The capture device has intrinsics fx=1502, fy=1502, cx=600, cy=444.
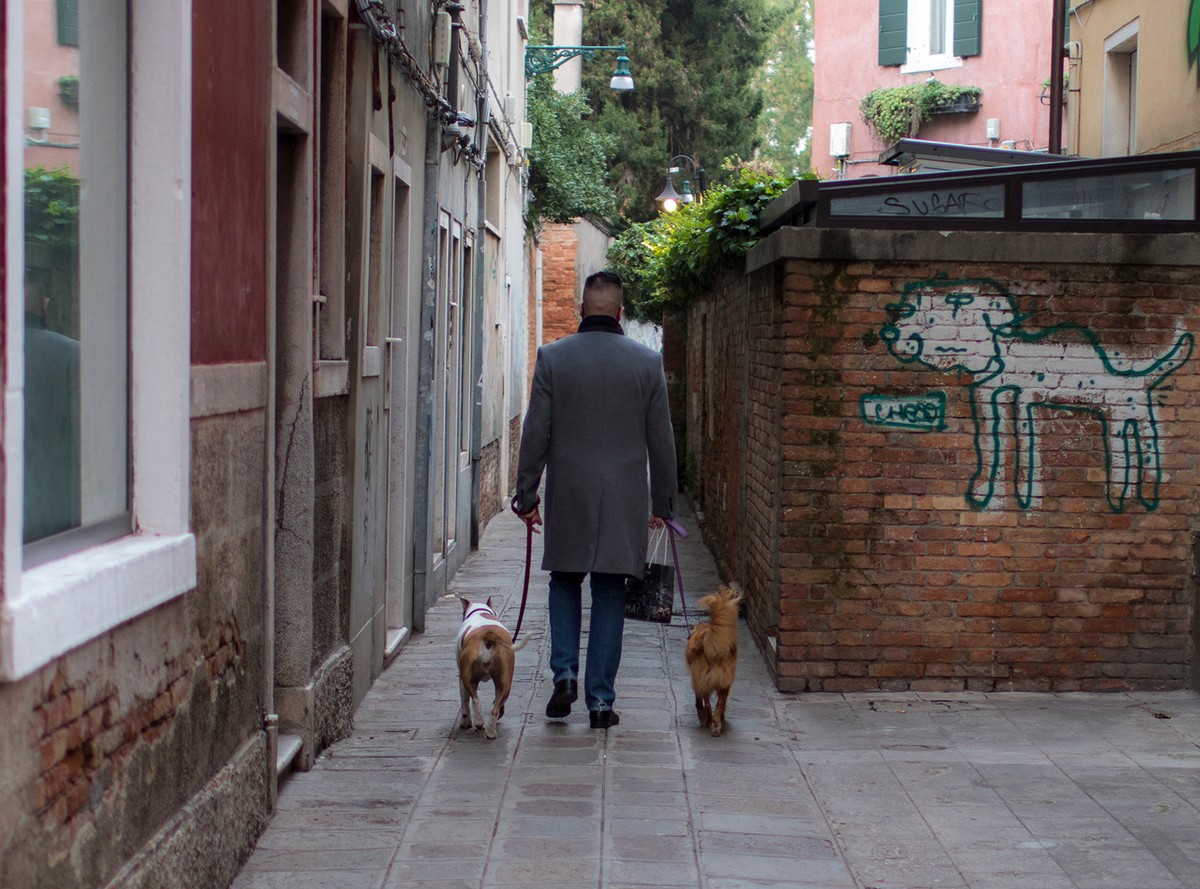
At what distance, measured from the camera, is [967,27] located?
2234 centimetres

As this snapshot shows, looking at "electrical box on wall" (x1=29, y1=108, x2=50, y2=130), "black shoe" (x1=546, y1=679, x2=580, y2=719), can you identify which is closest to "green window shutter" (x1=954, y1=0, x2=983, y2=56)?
"black shoe" (x1=546, y1=679, x2=580, y2=719)

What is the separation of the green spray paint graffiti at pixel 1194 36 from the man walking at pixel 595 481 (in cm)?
610

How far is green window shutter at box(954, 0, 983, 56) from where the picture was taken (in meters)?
22.2

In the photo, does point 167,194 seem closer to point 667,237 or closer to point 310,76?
point 310,76

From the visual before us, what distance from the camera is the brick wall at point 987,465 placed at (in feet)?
25.4

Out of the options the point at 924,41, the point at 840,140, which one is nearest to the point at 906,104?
the point at 924,41

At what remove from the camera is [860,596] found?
784 cm

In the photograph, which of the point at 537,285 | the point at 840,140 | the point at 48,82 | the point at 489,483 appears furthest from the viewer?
the point at 537,285

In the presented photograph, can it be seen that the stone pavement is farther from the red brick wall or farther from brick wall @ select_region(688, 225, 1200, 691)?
the red brick wall

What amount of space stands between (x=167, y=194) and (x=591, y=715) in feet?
12.0

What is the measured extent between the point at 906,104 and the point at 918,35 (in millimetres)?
1159

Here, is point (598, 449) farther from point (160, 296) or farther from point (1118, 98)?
point (1118, 98)

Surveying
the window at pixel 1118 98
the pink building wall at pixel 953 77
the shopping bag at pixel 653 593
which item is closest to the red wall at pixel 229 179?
the shopping bag at pixel 653 593

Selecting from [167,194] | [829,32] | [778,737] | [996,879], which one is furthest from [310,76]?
[829,32]
